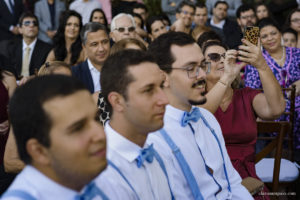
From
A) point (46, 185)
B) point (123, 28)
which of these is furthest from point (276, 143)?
point (123, 28)

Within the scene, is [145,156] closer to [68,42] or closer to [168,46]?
[168,46]

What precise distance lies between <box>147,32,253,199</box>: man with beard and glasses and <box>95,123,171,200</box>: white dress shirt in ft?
1.10

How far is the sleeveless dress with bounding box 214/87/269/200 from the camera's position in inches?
116

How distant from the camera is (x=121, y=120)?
6.08 ft

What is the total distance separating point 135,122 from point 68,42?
447 centimetres

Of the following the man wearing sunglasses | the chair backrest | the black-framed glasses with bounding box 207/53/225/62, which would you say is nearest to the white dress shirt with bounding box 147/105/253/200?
the black-framed glasses with bounding box 207/53/225/62

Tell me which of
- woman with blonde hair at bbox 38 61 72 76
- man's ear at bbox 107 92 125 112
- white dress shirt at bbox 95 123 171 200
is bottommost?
white dress shirt at bbox 95 123 171 200

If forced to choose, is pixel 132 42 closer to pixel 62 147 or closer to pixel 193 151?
pixel 193 151

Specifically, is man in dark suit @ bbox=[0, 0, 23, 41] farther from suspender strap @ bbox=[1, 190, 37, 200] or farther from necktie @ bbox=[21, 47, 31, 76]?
suspender strap @ bbox=[1, 190, 37, 200]

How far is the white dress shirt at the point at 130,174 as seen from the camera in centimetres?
170

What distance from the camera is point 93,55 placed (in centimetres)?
439

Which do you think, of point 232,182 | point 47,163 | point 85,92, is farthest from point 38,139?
point 232,182

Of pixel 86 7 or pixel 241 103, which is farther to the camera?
pixel 86 7

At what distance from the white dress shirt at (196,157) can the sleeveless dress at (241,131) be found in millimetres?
508
